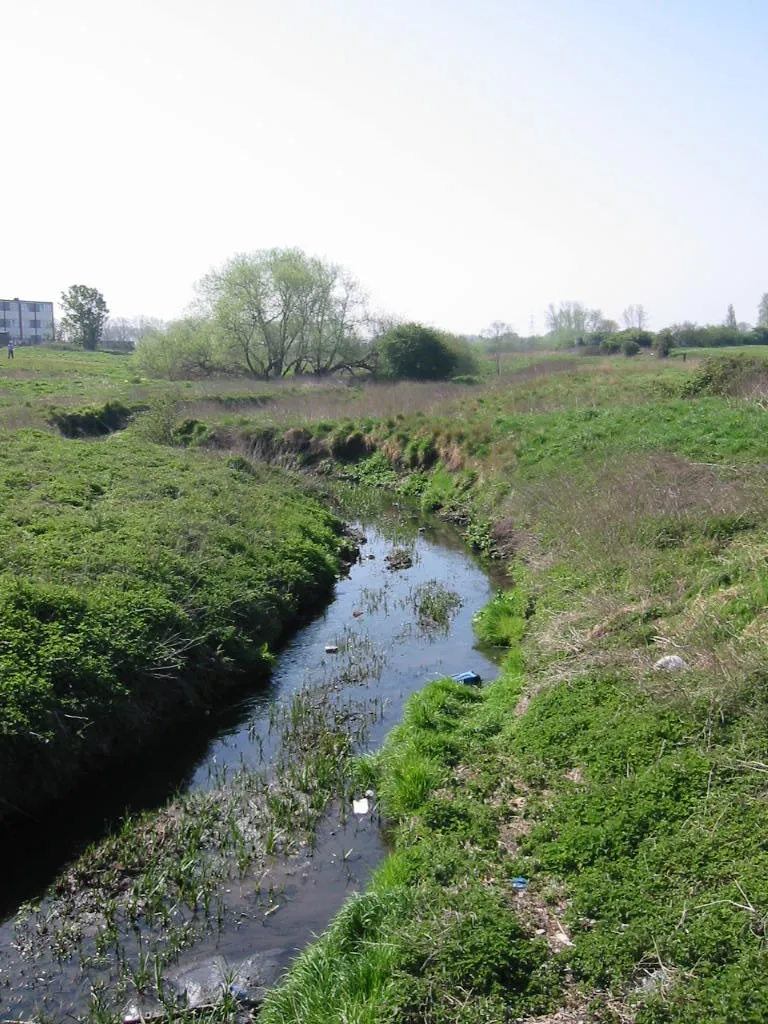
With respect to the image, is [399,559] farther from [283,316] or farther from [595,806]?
[283,316]

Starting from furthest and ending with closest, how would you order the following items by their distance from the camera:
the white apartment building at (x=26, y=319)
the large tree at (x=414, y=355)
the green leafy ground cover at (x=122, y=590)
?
the white apartment building at (x=26, y=319) → the large tree at (x=414, y=355) → the green leafy ground cover at (x=122, y=590)

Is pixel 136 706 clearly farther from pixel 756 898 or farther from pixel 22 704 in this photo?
pixel 756 898

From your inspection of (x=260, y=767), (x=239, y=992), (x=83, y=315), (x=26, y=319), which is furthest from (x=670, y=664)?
(x=26, y=319)

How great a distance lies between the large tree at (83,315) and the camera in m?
86.1

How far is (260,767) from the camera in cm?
1054

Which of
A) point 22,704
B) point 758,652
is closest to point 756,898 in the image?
→ point 758,652

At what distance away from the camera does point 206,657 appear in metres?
12.9

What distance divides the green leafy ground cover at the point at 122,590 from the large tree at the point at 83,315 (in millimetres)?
69596

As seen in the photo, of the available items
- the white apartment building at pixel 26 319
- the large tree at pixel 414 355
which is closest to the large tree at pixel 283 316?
the large tree at pixel 414 355

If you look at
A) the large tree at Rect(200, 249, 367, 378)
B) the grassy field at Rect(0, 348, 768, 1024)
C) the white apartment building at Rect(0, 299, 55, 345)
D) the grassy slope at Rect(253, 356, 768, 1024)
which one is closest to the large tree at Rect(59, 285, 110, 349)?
the white apartment building at Rect(0, 299, 55, 345)

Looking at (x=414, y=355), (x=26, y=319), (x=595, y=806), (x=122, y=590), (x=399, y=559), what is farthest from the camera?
(x=26, y=319)

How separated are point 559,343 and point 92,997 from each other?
88953 mm

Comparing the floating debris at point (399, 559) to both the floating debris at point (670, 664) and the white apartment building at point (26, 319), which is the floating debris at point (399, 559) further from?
the white apartment building at point (26, 319)

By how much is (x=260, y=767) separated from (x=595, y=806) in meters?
4.51
